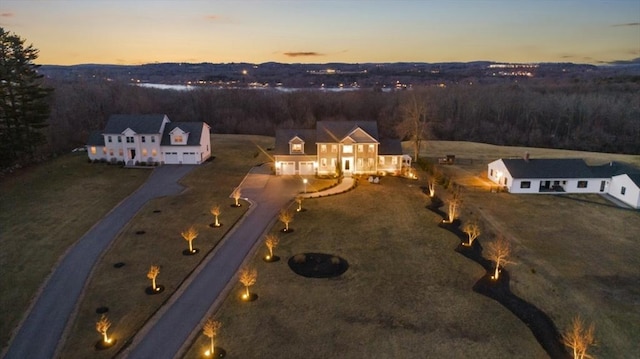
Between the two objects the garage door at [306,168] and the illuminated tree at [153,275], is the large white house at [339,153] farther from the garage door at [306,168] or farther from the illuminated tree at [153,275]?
the illuminated tree at [153,275]

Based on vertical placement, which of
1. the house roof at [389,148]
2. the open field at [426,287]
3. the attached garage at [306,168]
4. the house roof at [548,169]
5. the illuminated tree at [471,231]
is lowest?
the open field at [426,287]

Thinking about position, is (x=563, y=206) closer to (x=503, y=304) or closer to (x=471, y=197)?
(x=471, y=197)

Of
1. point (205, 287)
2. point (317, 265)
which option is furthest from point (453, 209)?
point (205, 287)

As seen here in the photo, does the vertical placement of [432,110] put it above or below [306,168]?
above

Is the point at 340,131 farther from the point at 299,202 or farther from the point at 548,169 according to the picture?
the point at 548,169

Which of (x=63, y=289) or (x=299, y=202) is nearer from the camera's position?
(x=63, y=289)

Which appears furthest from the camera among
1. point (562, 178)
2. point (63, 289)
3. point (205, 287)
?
point (562, 178)

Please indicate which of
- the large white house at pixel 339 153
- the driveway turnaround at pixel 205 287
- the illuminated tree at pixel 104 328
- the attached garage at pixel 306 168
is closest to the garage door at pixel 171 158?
the large white house at pixel 339 153

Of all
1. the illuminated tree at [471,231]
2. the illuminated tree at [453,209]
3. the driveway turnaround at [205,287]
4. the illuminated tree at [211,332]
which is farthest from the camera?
the illuminated tree at [453,209]
